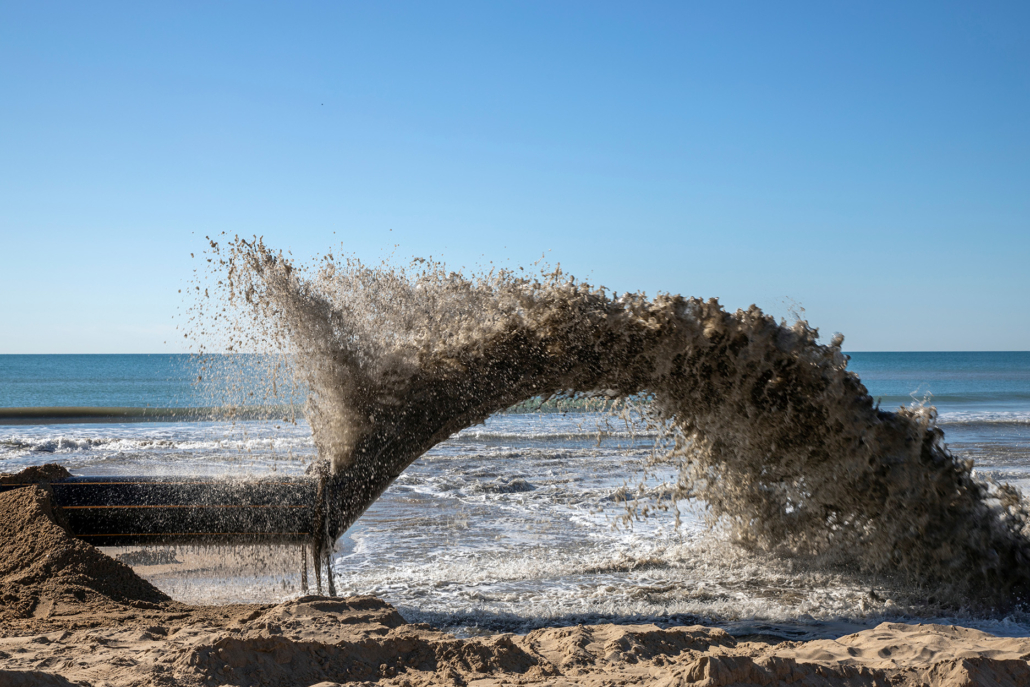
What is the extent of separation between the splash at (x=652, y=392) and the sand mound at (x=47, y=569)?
1.28 meters

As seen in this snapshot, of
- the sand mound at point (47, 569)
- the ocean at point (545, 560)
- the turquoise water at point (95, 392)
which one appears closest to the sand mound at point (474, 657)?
the sand mound at point (47, 569)

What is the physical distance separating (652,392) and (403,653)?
3.02 m

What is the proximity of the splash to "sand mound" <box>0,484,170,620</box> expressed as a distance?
1.28m

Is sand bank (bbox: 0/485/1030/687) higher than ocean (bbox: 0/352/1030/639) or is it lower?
higher

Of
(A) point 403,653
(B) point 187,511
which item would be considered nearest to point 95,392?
(B) point 187,511

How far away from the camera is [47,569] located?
161 inches

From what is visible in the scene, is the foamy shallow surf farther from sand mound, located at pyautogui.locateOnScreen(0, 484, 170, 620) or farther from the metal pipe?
sand mound, located at pyautogui.locateOnScreen(0, 484, 170, 620)

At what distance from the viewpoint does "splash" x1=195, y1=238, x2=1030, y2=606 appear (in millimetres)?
4875

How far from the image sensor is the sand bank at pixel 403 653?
265 cm

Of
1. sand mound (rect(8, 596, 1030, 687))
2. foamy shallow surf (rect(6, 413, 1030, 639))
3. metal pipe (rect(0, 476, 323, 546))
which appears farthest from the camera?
metal pipe (rect(0, 476, 323, 546))

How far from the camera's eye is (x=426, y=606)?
4.55 meters

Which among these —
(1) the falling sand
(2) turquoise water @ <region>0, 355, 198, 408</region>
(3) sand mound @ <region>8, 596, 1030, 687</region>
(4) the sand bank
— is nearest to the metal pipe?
(1) the falling sand

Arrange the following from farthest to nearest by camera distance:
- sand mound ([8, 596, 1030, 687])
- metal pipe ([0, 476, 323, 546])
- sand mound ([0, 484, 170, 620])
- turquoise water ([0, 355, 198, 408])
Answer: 1. turquoise water ([0, 355, 198, 408])
2. metal pipe ([0, 476, 323, 546])
3. sand mound ([0, 484, 170, 620])
4. sand mound ([8, 596, 1030, 687])

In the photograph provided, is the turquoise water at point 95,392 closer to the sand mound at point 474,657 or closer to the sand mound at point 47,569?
the sand mound at point 47,569
